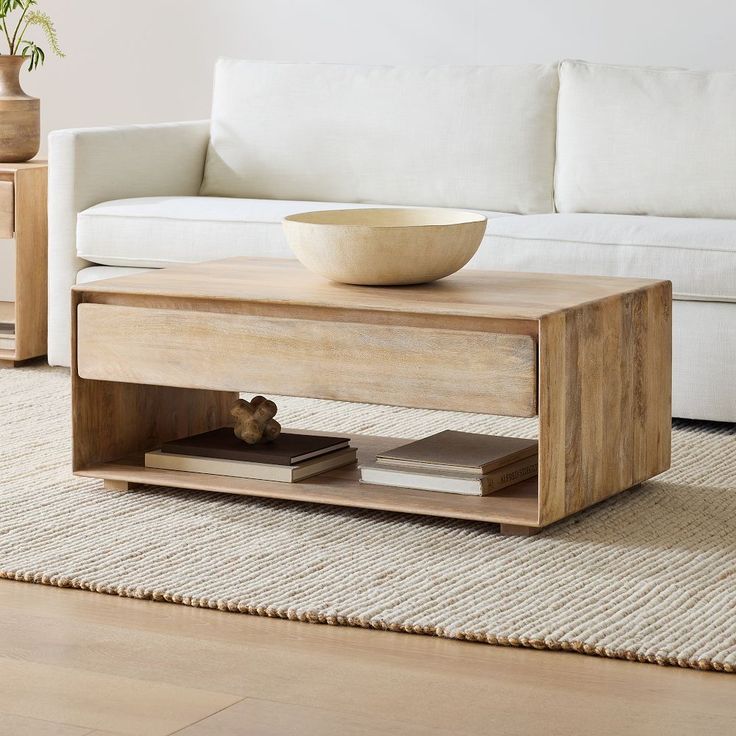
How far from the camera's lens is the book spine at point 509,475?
2.35m

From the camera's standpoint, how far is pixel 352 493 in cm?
237

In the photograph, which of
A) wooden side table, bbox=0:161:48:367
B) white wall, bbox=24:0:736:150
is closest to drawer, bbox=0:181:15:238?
wooden side table, bbox=0:161:48:367

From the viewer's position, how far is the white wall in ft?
13.6

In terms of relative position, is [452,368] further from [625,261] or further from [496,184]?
[496,184]

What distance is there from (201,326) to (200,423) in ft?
1.44

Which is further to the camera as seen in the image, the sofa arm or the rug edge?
the sofa arm

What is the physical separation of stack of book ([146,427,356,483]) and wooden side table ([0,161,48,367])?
1399 millimetres

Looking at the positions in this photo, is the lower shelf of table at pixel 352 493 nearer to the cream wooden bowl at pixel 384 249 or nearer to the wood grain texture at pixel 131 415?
the wood grain texture at pixel 131 415

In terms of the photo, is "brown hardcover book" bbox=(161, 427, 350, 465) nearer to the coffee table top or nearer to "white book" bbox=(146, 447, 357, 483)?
"white book" bbox=(146, 447, 357, 483)

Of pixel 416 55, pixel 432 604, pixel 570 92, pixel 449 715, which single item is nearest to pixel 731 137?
pixel 570 92

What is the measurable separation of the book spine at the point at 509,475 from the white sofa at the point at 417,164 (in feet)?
2.53

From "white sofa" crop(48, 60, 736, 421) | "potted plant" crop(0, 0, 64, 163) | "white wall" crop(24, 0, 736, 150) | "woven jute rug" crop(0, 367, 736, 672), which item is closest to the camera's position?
"woven jute rug" crop(0, 367, 736, 672)

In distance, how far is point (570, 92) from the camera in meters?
3.78

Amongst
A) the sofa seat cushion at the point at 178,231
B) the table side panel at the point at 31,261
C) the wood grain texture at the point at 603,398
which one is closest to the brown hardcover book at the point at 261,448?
the wood grain texture at the point at 603,398
